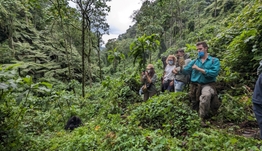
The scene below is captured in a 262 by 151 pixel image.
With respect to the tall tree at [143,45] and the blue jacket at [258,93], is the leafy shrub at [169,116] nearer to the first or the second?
the blue jacket at [258,93]

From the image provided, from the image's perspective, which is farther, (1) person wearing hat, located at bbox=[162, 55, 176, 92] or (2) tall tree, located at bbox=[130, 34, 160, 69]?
(1) person wearing hat, located at bbox=[162, 55, 176, 92]

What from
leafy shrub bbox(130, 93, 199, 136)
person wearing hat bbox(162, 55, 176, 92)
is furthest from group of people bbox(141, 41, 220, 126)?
person wearing hat bbox(162, 55, 176, 92)

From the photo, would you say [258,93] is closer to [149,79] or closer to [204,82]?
[204,82]

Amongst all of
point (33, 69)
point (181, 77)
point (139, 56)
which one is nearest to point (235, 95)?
point (181, 77)

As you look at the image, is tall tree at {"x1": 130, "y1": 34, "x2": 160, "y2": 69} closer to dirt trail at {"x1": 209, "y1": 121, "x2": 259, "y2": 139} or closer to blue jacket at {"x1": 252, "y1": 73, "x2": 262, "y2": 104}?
dirt trail at {"x1": 209, "y1": 121, "x2": 259, "y2": 139}

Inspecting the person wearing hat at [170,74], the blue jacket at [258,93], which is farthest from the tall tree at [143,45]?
the blue jacket at [258,93]

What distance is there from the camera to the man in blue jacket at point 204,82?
349 centimetres

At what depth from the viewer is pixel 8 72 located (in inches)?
102

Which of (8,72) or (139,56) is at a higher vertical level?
(139,56)

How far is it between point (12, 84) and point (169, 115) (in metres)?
2.95

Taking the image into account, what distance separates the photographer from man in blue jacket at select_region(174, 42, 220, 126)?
349cm

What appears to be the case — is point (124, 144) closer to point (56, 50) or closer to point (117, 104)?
point (117, 104)

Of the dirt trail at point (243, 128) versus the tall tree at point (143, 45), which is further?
the tall tree at point (143, 45)

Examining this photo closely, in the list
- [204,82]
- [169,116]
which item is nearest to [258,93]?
[204,82]
